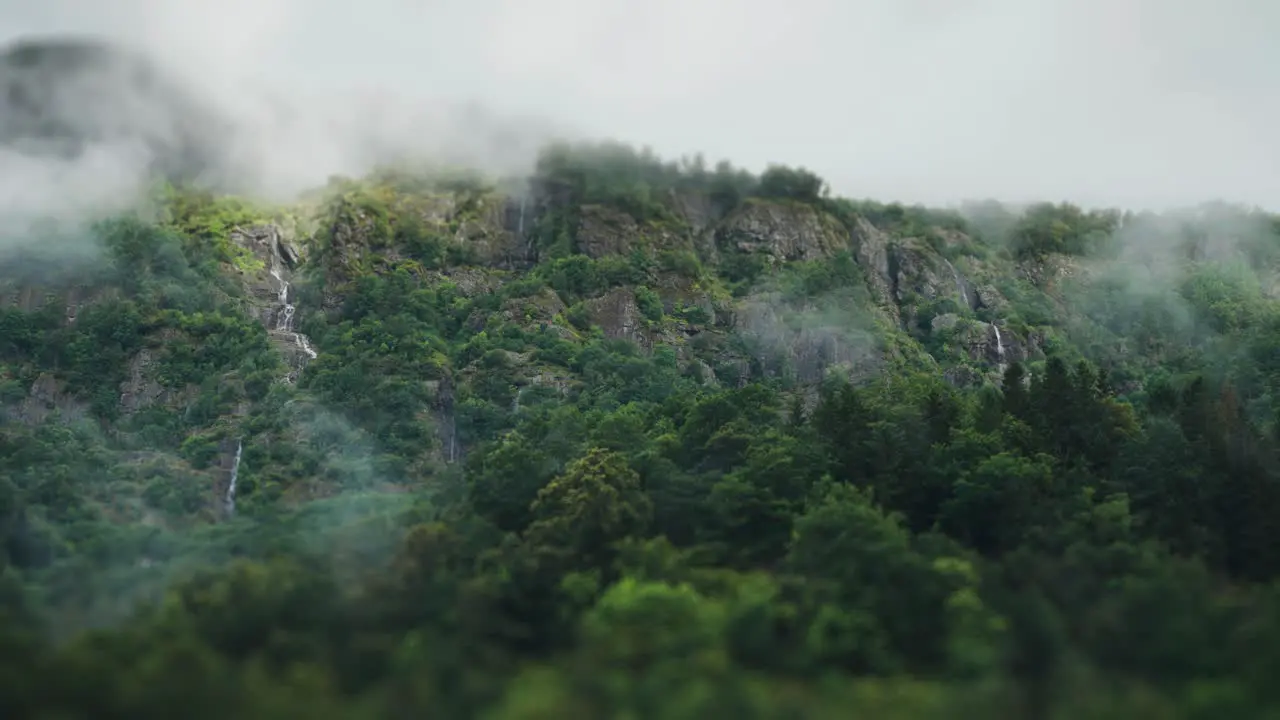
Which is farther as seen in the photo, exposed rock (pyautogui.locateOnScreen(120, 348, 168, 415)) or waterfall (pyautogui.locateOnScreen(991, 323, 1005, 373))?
waterfall (pyautogui.locateOnScreen(991, 323, 1005, 373))

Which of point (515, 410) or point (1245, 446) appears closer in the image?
point (1245, 446)

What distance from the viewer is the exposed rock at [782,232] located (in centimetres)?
17500

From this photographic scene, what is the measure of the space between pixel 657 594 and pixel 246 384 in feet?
243

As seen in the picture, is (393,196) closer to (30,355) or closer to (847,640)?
(30,355)

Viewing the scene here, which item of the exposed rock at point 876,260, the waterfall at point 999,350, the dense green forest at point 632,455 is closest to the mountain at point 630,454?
the dense green forest at point 632,455

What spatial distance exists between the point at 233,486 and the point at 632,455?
33715 millimetres

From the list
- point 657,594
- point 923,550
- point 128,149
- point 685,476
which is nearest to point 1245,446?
point 923,550

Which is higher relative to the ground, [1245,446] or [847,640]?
[1245,446]

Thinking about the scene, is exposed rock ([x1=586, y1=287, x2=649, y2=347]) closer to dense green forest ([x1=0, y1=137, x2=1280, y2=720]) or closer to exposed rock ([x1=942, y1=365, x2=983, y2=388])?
dense green forest ([x1=0, y1=137, x2=1280, y2=720])

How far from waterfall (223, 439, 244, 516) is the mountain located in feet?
1.40

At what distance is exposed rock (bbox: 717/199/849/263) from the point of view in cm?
17500

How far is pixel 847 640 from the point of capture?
67875 mm

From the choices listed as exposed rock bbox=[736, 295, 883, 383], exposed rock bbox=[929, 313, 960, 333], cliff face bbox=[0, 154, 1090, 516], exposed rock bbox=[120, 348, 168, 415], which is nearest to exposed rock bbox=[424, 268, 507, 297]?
cliff face bbox=[0, 154, 1090, 516]

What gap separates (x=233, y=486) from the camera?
368 feet
